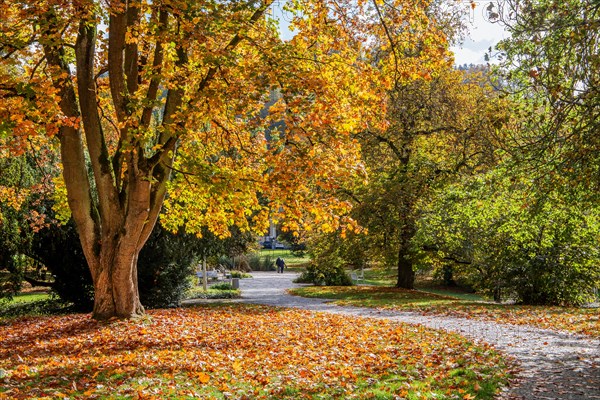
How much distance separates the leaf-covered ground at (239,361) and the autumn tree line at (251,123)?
2121 mm

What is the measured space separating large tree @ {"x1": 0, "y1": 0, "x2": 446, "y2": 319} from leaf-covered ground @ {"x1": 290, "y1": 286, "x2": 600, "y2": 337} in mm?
6632

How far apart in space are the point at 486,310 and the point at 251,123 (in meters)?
10.5

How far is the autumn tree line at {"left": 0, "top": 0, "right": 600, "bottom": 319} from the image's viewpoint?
8.75 metres

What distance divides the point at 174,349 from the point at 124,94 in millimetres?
4833

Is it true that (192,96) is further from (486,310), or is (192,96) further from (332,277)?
(332,277)

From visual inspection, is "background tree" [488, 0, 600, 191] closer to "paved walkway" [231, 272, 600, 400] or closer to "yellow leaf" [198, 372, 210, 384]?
"paved walkway" [231, 272, 600, 400]

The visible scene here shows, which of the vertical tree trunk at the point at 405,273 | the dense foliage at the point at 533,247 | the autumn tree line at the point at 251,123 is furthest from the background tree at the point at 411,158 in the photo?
the autumn tree line at the point at 251,123

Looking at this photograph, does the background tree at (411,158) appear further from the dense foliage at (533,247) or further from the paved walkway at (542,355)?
the paved walkway at (542,355)

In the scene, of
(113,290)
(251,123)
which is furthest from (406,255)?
(251,123)

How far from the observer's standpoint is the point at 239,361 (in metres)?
8.31

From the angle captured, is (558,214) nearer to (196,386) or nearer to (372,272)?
(196,386)

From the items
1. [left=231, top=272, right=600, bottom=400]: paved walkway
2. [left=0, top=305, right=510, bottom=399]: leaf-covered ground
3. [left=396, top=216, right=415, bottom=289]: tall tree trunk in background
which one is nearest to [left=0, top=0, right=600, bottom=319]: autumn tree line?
[left=0, top=305, right=510, bottom=399]: leaf-covered ground

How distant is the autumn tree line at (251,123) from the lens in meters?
8.75

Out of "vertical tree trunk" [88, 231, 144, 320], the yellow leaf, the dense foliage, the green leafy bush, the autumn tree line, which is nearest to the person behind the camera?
the yellow leaf
